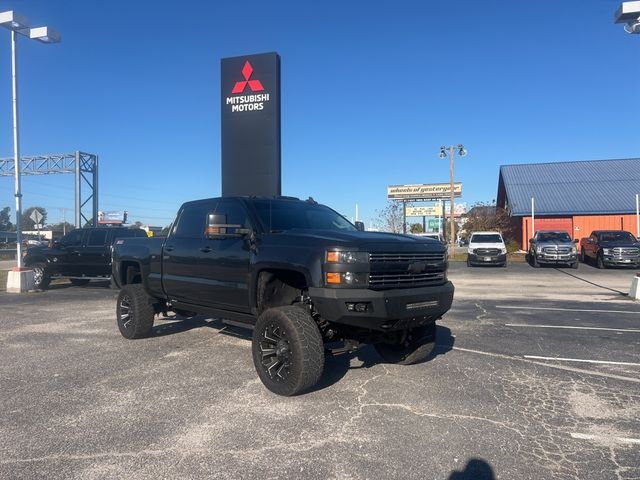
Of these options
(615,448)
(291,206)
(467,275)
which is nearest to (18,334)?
(291,206)

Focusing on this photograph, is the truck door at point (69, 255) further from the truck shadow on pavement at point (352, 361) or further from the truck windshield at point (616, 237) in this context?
the truck windshield at point (616, 237)

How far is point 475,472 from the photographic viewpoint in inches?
126

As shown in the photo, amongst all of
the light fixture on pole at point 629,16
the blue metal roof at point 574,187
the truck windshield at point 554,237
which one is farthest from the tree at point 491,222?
the light fixture on pole at point 629,16

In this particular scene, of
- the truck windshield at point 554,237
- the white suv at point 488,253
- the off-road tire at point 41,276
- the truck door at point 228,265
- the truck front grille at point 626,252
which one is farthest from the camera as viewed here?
the truck windshield at point 554,237

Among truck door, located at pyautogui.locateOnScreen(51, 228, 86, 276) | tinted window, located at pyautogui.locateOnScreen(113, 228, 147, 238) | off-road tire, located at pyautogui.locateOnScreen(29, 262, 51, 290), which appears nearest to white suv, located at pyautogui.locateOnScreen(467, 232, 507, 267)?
tinted window, located at pyautogui.locateOnScreen(113, 228, 147, 238)

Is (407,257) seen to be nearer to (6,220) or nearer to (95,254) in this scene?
(95,254)

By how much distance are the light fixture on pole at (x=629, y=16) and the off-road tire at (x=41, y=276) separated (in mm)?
16790

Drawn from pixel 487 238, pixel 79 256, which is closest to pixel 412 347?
pixel 79 256

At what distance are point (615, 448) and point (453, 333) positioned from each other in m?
4.14

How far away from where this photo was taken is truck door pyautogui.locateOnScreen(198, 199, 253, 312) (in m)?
5.38

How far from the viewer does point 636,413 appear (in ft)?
13.9

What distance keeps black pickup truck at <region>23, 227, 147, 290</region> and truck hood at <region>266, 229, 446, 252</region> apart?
10400 mm

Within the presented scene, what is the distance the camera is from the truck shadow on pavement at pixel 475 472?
10.3 feet

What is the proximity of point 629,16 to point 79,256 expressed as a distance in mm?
15830
